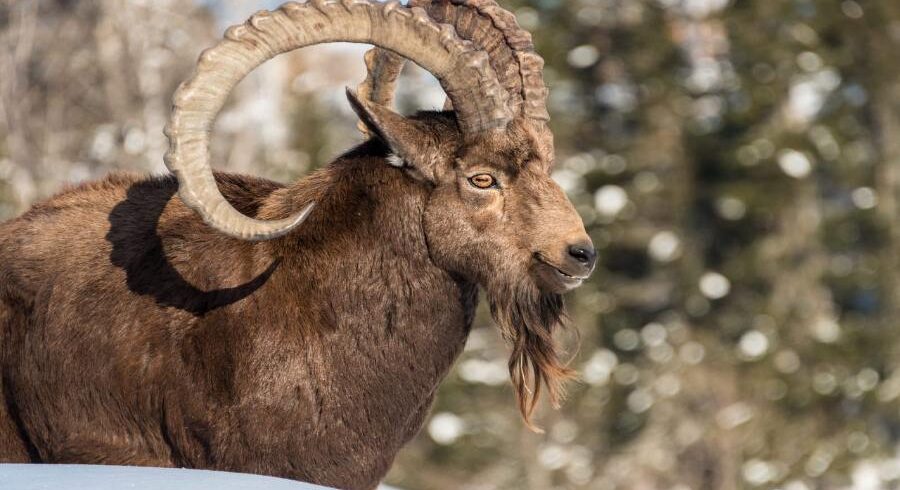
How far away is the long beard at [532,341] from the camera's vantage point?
22.3 ft

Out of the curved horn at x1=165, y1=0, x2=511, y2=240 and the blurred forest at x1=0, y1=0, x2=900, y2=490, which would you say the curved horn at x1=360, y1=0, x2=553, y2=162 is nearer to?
the curved horn at x1=165, y1=0, x2=511, y2=240

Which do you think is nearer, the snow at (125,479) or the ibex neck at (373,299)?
the snow at (125,479)

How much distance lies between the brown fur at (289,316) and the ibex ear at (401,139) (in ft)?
0.05

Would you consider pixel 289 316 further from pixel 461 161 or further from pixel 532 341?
pixel 532 341

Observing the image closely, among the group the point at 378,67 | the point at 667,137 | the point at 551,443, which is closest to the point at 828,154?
the point at 667,137

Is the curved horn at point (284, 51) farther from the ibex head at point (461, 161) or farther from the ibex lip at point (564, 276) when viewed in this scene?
the ibex lip at point (564, 276)

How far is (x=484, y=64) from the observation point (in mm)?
6820

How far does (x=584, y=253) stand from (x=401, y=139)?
0.99m

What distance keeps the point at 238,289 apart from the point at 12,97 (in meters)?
18.0

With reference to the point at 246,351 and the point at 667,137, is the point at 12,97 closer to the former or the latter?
the point at 667,137

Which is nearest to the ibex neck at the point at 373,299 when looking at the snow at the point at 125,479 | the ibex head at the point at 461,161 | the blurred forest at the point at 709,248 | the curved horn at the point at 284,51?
the ibex head at the point at 461,161

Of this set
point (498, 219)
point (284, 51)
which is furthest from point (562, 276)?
point (284, 51)

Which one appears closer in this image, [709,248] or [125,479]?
[125,479]

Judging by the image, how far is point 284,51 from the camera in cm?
661
